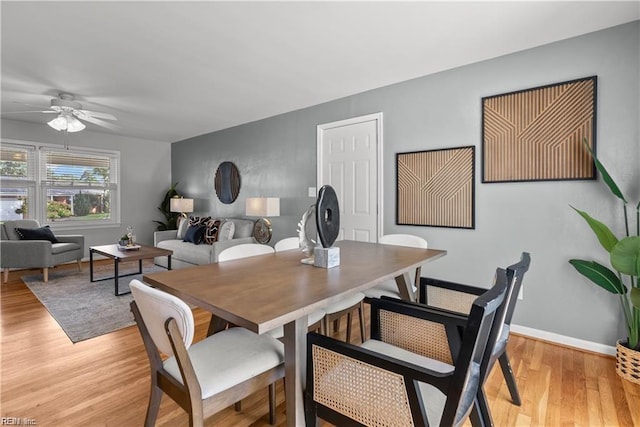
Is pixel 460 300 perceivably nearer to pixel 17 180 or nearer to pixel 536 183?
pixel 536 183

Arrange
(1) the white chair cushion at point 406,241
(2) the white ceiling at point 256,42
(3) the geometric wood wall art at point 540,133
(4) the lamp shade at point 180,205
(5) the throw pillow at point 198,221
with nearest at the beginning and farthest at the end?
(2) the white ceiling at point 256,42 → (3) the geometric wood wall art at point 540,133 → (1) the white chair cushion at point 406,241 → (5) the throw pillow at point 198,221 → (4) the lamp shade at point 180,205

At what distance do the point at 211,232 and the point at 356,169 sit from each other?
268cm

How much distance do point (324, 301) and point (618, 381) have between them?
7.21 ft

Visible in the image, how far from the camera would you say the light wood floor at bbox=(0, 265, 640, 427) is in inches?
64.2

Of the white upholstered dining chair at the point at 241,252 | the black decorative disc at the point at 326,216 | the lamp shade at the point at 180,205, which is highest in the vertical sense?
the lamp shade at the point at 180,205

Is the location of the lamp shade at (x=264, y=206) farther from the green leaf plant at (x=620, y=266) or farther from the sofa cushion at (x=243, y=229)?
the green leaf plant at (x=620, y=266)

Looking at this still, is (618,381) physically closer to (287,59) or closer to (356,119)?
(356,119)

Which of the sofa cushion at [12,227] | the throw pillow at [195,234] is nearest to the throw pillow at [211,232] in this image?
the throw pillow at [195,234]

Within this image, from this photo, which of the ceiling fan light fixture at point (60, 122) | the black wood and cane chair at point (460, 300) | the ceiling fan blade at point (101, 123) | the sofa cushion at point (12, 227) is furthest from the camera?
the ceiling fan blade at point (101, 123)

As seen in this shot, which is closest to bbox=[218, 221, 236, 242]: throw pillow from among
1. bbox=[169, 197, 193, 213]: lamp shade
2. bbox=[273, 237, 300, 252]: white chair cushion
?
bbox=[169, 197, 193, 213]: lamp shade

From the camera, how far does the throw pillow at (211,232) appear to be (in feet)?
16.3

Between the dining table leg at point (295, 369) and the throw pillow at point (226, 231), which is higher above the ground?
the throw pillow at point (226, 231)

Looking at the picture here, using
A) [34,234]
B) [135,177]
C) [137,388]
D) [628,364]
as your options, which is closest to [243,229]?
[34,234]

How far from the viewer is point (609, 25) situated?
A: 7.38 ft
